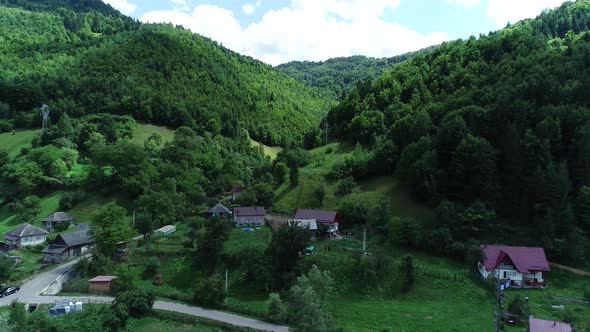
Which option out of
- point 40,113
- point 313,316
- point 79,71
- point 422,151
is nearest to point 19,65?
point 79,71

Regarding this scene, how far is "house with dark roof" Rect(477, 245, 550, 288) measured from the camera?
3531 cm

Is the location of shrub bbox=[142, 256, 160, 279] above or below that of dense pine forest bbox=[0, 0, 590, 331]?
below

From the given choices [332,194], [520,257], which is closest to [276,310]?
[520,257]

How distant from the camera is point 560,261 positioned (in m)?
38.6

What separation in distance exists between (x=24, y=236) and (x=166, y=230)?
15678 mm

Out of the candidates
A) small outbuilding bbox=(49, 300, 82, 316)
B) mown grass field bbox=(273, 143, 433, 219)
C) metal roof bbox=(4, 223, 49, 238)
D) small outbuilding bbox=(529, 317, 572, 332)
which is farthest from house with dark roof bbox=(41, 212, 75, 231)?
small outbuilding bbox=(529, 317, 572, 332)

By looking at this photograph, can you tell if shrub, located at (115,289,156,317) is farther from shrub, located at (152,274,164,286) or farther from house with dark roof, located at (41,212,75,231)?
house with dark roof, located at (41,212,75,231)

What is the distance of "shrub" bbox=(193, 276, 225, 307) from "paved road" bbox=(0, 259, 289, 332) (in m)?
0.61

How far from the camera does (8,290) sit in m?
36.8

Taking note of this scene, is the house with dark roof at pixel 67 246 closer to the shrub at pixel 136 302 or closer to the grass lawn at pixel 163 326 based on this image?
the shrub at pixel 136 302

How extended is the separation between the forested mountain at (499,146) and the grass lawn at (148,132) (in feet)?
121

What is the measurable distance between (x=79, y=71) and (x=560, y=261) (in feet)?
321

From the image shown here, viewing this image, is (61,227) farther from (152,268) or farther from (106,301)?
(106,301)

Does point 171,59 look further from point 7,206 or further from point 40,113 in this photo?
point 7,206
